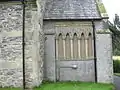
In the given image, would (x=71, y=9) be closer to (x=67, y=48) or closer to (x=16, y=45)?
(x=67, y=48)

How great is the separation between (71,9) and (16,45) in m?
6.28

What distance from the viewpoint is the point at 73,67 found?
68.5 feet

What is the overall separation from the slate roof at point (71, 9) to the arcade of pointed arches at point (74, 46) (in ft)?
4.53

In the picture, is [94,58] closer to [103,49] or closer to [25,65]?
[103,49]

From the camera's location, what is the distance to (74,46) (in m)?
21.2

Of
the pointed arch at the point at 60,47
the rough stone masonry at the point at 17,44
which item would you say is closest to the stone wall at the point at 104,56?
the pointed arch at the point at 60,47

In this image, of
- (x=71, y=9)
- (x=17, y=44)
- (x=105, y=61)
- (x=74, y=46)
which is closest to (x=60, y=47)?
(x=74, y=46)

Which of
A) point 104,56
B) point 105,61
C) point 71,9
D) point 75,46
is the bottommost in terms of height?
point 105,61

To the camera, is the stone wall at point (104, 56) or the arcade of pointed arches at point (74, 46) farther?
the arcade of pointed arches at point (74, 46)

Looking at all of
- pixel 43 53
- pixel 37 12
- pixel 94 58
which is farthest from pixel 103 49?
pixel 37 12

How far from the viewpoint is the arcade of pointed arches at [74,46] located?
2109 centimetres

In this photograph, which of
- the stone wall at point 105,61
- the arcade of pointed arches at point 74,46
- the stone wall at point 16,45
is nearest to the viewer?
the stone wall at point 16,45

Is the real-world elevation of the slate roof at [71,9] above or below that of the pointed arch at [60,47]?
above

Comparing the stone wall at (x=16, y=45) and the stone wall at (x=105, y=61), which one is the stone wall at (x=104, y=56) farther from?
the stone wall at (x=16, y=45)
